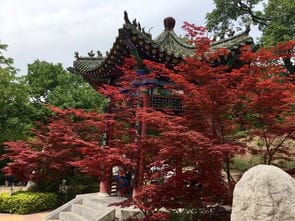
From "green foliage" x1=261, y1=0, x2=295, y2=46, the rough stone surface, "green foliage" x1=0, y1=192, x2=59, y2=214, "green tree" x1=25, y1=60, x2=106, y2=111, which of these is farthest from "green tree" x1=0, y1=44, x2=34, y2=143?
the rough stone surface

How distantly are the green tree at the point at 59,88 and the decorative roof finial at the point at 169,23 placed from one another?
22864mm

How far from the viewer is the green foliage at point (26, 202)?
1453cm

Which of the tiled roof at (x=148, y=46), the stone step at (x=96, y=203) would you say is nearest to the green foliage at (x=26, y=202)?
the stone step at (x=96, y=203)

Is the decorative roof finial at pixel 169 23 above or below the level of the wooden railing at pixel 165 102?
above

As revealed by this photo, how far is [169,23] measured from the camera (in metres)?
12.6

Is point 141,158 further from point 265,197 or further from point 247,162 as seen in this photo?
point 247,162

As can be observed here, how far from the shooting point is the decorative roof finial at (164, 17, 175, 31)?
1259 cm

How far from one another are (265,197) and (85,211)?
802 cm

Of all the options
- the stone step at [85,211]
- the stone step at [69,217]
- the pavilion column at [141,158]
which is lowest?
the stone step at [69,217]

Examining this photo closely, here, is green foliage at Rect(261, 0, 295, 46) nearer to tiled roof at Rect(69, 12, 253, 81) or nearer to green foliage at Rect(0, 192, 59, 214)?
tiled roof at Rect(69, 12, 253, 81)

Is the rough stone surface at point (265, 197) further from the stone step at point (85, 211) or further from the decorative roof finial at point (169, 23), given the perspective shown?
the decorative roof finial at point (169, 23)

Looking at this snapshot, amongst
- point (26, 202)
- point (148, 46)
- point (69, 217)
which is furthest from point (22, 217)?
point (148, 46)

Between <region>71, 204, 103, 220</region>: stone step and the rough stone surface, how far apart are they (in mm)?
6741

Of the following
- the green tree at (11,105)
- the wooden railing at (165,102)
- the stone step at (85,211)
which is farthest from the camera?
the green tree at (11,105)
